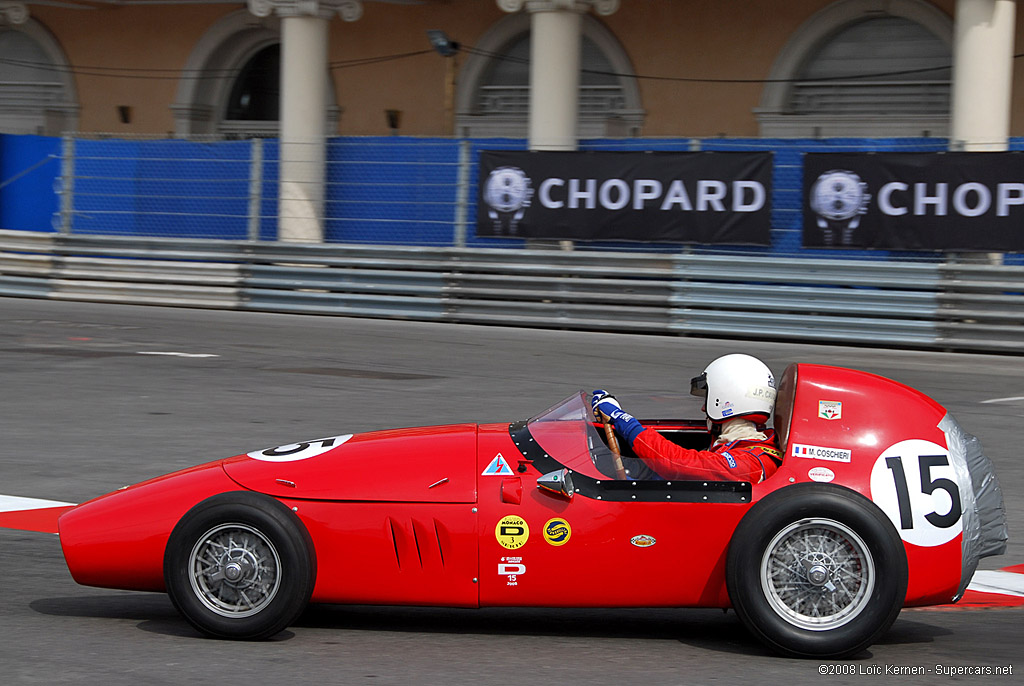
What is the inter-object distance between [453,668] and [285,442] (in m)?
4.36

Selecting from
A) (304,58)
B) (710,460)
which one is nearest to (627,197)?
(304,58)

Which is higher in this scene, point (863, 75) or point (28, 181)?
point (863, 75)

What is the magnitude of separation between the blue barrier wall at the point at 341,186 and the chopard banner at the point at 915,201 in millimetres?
167

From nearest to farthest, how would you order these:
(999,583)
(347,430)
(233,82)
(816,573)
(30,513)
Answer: (816,573) < (999,583) < (30,513) < (347,430) < (233,82)

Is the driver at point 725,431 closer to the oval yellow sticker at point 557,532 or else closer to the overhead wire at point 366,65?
the oval yellow sticker at point 557,532

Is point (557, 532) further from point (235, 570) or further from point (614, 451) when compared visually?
point (235, 570)

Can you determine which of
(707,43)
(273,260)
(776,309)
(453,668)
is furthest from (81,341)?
(707,43)

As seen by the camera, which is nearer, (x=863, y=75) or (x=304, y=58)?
(x=304, y=58)

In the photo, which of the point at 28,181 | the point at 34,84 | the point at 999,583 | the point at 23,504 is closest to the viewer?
the point at 999,583

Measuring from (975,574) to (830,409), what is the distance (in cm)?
166

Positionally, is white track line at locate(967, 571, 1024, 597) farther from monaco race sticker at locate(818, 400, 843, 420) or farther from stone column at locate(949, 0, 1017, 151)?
stone column at locate(949, 0, 1017, 151)

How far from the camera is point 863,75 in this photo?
21.2m

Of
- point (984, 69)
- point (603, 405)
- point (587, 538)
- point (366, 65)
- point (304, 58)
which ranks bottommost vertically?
point (587, 538)

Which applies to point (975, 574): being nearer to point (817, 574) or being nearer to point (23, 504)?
point (817, 574)
